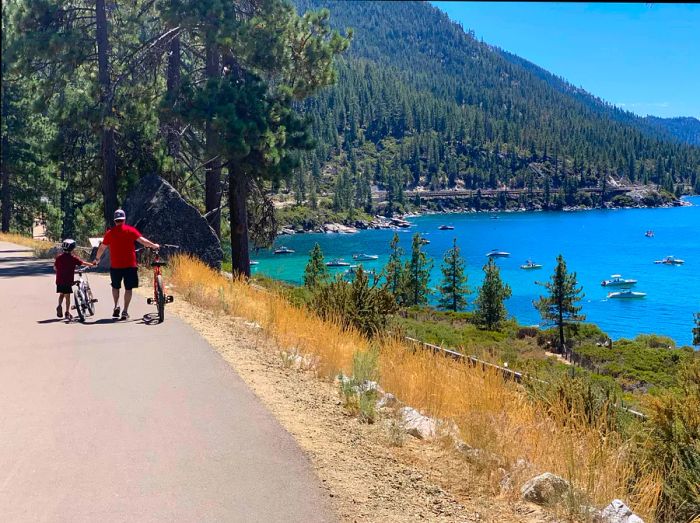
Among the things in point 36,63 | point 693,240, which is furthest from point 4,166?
point 693,240

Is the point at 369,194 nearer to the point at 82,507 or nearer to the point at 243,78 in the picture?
the point at 243,78

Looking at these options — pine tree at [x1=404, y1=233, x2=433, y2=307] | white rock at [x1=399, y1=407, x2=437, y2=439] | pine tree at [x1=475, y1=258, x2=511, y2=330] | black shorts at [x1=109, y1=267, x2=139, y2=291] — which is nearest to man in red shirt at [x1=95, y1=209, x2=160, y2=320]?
black shorts at [x1=109, y1=267, x2=139, y2=291]

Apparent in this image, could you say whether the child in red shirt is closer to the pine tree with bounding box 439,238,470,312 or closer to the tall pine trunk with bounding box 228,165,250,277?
the tall pine trunk with bounding box 228,165,250,277

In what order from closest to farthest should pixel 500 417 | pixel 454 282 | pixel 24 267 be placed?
1. pixel 500 417
2. pixel 24 267
3. pixel 454 282

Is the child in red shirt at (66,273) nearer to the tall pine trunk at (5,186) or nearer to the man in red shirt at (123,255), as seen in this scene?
the man in red shirt at (123,255)

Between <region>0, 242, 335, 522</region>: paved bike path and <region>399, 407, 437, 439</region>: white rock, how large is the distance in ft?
3.91

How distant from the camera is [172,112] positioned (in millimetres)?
21422

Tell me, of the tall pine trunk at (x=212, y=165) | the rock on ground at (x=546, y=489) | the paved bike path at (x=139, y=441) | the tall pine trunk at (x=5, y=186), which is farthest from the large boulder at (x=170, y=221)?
the tall pine trunk at (x=5, y=186)

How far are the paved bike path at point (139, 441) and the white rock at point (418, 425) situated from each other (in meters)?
1.19

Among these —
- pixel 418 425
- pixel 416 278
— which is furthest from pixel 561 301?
pixel 418 425

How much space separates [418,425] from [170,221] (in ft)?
49.6

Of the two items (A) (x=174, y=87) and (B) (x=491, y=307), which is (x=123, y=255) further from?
(B) (x=491, y=307)

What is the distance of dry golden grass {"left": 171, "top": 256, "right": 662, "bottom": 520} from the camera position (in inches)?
193

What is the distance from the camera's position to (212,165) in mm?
24656
